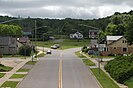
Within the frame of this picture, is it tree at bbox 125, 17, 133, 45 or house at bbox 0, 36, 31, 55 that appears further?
house at bbox 0, 36, 31, 55

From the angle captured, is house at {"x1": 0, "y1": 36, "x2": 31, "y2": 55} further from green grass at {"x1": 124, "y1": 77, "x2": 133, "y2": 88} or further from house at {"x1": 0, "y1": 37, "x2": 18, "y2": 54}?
green grass at {"x1": 124, "y1": 77, "x2": 133, "y2": 88}

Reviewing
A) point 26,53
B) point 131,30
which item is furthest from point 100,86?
point 26,53

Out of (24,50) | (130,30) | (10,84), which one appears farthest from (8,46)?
(10,84)

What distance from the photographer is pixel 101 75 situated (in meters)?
50.4

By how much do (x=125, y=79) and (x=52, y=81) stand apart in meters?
7.54

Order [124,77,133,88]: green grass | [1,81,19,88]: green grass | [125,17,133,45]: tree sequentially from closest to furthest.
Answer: [124,77,133,88]: green grass
[1,81,19,88]: green grass
[125,17,133,45]: tree

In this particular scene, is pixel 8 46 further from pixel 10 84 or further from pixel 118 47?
pixel 10 84

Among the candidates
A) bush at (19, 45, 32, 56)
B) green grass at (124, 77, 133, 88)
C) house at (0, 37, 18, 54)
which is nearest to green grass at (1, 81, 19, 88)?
green grass at (124, 77, 133, 88)

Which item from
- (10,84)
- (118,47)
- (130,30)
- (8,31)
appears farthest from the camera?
(8,31)

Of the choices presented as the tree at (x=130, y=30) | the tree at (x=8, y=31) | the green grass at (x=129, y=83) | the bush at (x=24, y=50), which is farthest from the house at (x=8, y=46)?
the green grass at (x=129, y=83)

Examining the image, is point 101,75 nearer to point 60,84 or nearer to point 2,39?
point 60,84

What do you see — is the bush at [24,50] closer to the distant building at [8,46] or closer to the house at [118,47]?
the distant building at [8,46]

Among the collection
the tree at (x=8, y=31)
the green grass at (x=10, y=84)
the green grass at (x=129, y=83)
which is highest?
the tree at (x=8, y=31)

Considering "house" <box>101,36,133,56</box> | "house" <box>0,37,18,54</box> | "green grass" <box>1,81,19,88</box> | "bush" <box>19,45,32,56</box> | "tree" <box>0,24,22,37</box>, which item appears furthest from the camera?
"tree" <box>0,24,22,37</box>
